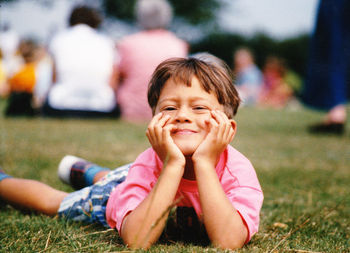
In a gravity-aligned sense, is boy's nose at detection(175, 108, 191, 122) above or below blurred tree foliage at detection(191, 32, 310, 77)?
above

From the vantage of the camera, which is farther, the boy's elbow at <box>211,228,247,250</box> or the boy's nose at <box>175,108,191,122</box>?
the boy's nose at <box>175,108,191,122</box>

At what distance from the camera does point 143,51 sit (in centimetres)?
736

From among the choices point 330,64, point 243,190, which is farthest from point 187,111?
point 330,64

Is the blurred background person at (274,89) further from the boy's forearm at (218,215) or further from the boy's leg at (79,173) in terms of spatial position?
the boy's forearm at (218,215)

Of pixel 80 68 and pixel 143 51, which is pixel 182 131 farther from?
pixel 143 51

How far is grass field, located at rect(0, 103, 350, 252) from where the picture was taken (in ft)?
5.67

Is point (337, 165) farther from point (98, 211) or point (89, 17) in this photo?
point (89, 17)

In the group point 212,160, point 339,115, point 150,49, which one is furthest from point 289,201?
point 150,49

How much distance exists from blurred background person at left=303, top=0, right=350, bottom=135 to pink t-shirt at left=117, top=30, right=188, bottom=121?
2.24 m

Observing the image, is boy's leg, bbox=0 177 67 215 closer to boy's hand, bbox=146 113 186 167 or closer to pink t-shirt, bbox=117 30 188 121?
boy's hand, bbox=146 113 186 167

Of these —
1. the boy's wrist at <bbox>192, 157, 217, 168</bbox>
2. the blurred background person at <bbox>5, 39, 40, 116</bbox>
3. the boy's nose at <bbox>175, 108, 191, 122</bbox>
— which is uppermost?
the boy's nose at <bbox>175, 108, 191, 122</bbox>

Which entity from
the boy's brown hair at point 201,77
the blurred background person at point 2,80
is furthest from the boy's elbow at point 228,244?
the blurred background person at point 2,80

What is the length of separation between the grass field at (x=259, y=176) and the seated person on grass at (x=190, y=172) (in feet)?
0.30

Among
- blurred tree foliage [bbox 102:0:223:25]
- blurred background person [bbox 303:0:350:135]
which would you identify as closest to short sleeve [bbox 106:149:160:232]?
blurred background person [bbox 303:0:350:135]
